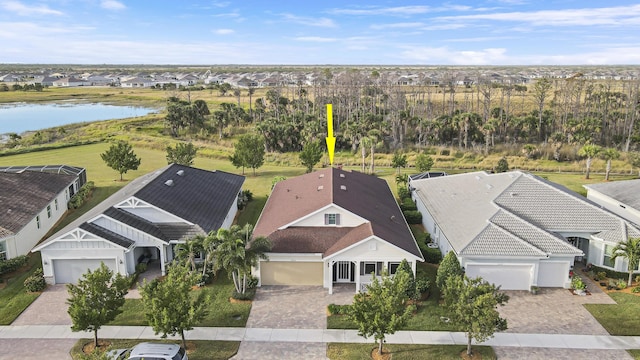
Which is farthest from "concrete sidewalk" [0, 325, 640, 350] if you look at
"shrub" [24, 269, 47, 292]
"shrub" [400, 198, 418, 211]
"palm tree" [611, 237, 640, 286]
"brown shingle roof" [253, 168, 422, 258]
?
"shrub" [400, 198, 418, 211]

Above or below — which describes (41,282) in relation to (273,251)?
below

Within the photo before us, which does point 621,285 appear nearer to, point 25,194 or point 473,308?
point 473,308

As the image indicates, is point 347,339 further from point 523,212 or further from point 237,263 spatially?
point 523,212

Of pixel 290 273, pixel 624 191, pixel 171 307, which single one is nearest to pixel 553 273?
pixel 624 191

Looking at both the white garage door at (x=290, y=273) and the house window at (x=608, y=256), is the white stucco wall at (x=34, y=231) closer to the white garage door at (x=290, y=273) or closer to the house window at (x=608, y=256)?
the white garage door at (x=290, y=273)

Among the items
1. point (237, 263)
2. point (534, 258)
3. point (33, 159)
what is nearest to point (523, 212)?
point (534, 258)

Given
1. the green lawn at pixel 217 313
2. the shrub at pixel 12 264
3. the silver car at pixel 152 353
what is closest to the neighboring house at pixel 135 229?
the shrub at pixel 12 264
